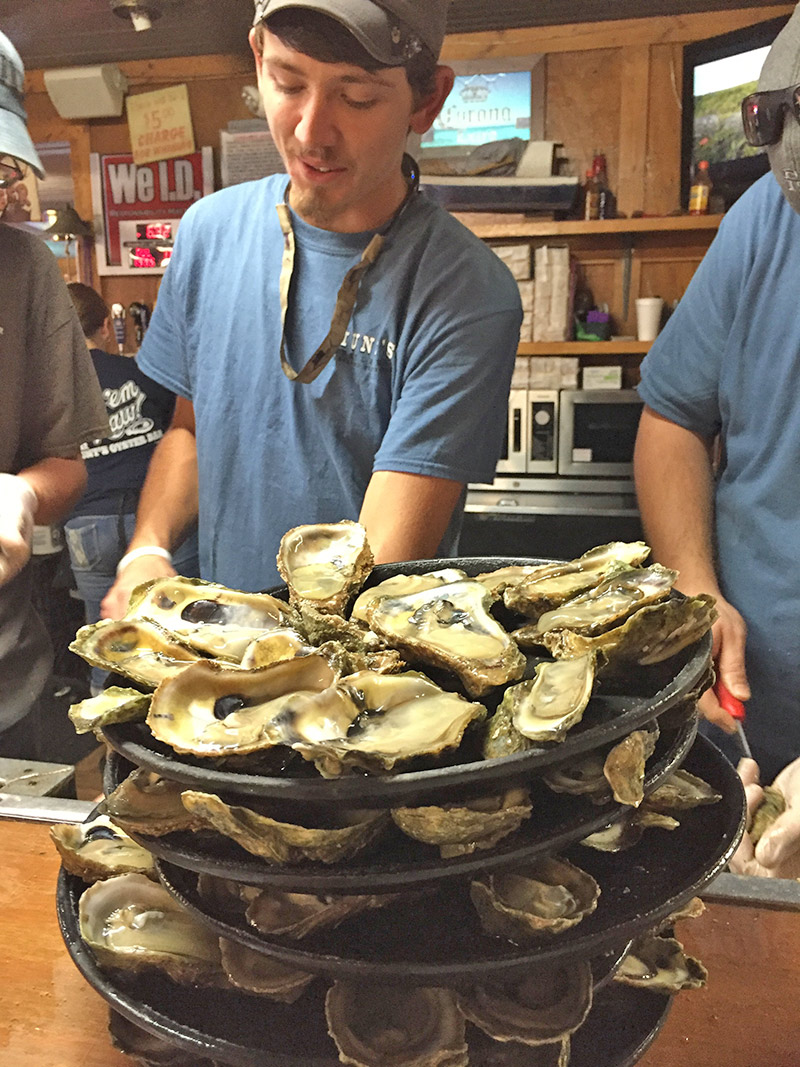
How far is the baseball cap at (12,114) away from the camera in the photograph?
1.15 metres

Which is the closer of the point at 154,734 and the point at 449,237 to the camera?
the point at 154,734

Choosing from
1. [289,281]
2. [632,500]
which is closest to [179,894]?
[289,281]

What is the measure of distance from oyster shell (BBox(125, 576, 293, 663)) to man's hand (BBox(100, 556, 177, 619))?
1.09ft

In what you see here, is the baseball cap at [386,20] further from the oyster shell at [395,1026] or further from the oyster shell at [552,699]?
the oyster shell at [395,1026]

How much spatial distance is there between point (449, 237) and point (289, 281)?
22 centimetres

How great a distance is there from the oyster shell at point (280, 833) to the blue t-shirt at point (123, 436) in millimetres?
1884

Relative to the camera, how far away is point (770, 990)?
0.61m

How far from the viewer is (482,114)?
2.91 meters

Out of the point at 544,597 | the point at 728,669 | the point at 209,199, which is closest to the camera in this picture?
the point at 544,597

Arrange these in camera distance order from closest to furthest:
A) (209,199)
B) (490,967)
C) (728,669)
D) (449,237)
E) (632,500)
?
1. (490,967)
2. (728,669)
3. (449,237)
4. (209,199)
5. (632,500)

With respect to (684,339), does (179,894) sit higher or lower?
lower

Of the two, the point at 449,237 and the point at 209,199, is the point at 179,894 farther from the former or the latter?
the point at 209,199

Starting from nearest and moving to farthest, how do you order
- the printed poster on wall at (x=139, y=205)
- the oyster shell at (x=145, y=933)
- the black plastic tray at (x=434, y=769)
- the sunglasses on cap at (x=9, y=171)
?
the black plastic tray at (x=434, y=769)
the oyster shell at (x=145, y=933)
the sunglasses on cap at (x=9, y=171)
the printed poster on wall at (x=139, y=205)

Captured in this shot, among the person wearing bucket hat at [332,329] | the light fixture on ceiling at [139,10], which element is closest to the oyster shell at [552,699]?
the person wearing bucket hat at [332,329]
